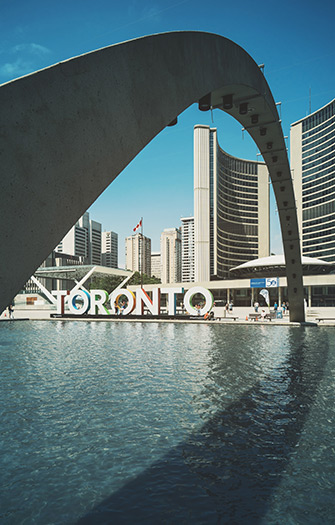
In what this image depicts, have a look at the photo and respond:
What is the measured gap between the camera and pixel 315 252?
11912cm

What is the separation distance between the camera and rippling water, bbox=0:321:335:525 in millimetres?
4785

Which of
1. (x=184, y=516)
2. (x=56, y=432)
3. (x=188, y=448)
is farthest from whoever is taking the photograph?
(x=56, y=432)

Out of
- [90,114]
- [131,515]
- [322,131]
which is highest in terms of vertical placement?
[322,131]

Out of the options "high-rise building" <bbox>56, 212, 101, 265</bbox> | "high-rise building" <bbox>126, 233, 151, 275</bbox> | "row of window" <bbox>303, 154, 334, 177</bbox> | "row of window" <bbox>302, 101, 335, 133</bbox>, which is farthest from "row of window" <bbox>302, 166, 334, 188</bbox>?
"high-rise building" <bbox>56, 212, 101, 265</bbox>

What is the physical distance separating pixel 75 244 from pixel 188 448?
176 meters

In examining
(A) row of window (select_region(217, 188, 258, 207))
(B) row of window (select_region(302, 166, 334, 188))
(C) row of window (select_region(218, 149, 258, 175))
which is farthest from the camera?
(C) row of window (select_region(218, 149, 258, 175))

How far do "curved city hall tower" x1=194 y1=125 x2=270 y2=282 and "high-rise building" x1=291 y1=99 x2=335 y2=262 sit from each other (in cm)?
1398

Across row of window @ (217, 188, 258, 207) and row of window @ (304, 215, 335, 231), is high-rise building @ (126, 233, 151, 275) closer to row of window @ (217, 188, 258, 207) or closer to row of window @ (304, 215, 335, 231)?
row of window @ (217, 188, 258, 207)

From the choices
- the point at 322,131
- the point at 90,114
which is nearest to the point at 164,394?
the point at 90,114

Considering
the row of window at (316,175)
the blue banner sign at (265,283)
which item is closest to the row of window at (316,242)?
the row of window at (316,175)

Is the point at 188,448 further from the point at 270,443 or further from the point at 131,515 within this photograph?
the point at 131,515

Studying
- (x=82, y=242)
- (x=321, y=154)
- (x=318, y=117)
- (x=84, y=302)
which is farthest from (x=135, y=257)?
(x=84, y=302)

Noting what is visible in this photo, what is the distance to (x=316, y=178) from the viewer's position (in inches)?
4751

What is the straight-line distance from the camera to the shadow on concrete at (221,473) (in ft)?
15.3
